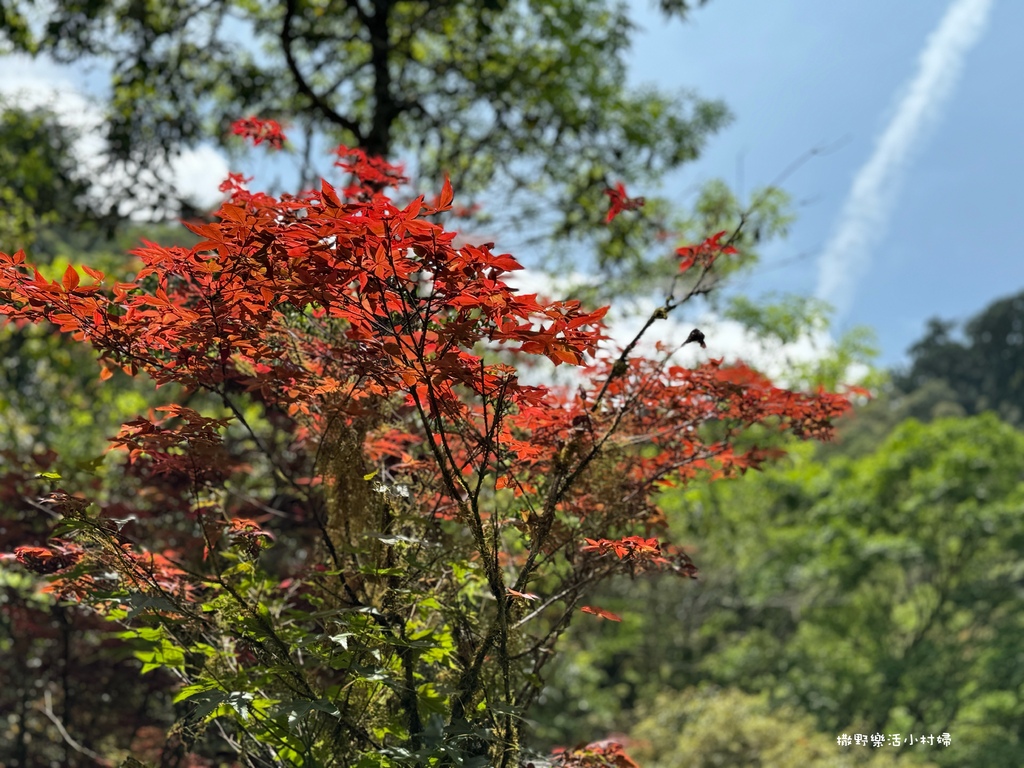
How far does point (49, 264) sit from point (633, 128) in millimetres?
5565

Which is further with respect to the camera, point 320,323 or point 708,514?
point 708,514

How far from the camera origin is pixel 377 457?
93.9 inches

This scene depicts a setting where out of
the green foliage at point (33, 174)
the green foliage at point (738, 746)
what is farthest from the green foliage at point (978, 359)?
the green foliage at point (33, 174)

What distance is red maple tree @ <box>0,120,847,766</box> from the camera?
156 cm

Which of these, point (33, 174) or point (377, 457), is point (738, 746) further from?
point (33, 174)

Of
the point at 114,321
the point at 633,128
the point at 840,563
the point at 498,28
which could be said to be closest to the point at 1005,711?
the point at 840,563

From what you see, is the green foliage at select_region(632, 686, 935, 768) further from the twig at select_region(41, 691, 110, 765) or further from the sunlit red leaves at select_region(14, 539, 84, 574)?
the sunlit red leaves at select_region(14, 539, 84, 574)

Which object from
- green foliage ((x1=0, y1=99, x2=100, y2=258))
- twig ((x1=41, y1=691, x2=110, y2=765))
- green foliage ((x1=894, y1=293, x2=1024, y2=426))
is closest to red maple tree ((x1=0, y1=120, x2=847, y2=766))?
twig ((x1=41, y1=691, x2=110, y2=765))

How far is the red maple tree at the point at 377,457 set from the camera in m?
1.56

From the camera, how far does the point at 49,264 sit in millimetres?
7328

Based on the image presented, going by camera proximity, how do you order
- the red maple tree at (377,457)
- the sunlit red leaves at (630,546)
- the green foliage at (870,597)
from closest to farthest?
1. the red maple tree at (377,457)
2. the sunlit red leaves at (630,546)
3. the green foliage at (870,597)

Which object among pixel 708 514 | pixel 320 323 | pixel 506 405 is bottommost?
pixel 506 405

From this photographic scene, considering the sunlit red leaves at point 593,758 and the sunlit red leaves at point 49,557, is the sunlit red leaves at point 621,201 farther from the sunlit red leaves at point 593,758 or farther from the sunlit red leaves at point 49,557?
the sunlit red leaves at point 49,557

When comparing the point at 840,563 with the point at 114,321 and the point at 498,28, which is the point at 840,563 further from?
the point at 114,321
